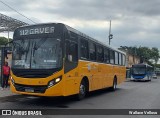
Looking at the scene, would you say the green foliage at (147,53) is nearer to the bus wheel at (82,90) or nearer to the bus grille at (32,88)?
the bus wheel at (82,90)

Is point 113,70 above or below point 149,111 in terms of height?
above

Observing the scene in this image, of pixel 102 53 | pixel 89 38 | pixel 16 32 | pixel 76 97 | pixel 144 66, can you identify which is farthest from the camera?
pixel 144 66

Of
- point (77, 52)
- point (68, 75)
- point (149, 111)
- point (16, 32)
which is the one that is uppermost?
point (16, 32)

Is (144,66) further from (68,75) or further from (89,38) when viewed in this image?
(68,75)

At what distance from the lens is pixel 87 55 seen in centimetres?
1500

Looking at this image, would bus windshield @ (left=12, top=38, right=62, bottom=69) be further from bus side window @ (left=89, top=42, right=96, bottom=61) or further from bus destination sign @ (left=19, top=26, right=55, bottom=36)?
bus side window @ (left=89, top=42, right=96, bottom=61)

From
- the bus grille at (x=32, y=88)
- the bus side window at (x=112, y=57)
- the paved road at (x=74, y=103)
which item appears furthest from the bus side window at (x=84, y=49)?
the bus side window at (x=112, y=57)

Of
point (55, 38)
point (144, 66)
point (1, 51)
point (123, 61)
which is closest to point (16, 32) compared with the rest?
point (55, 38)

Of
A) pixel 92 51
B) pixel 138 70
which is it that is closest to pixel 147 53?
pixel 138 70

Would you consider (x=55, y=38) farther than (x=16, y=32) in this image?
No

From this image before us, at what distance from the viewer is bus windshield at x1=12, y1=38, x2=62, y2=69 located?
11.8 meters

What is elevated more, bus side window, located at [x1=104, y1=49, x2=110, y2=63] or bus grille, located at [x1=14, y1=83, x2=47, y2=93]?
bus side window, located at [x1=104, y1=49, x2=110, y2=63]

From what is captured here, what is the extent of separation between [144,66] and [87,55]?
34.4m

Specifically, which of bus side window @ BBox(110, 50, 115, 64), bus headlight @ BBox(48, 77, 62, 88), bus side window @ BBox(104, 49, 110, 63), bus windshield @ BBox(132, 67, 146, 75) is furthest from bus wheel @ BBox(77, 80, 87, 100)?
bus windshield @ BBox(132, 67, 146, 75)
